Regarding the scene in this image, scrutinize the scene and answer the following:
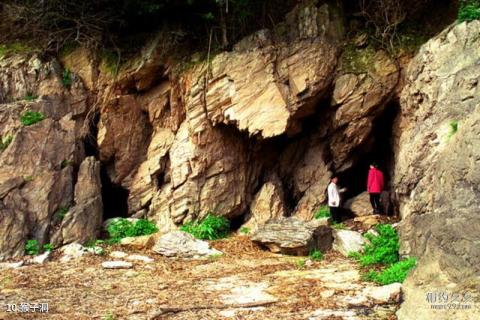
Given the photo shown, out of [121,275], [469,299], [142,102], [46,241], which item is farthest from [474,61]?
[46,241]

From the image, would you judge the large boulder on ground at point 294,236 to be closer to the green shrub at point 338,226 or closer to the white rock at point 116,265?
the green shrub at point 338,226

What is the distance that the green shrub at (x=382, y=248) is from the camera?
8.59 metres

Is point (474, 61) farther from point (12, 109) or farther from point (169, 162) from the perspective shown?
point (12, 109)

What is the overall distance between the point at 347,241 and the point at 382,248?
1.04 m

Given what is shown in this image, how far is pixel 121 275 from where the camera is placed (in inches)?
348

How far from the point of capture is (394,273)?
Result: 7.47 metres

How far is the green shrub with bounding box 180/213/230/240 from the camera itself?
11.7 m

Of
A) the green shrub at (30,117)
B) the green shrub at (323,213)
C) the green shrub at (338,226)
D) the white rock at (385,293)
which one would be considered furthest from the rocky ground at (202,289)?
the green shrub at (30,117)

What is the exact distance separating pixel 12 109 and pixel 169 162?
4.29 m

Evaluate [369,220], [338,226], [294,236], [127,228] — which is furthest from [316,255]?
[127,228]

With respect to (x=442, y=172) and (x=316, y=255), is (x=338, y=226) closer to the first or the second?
(x=316, y=255)

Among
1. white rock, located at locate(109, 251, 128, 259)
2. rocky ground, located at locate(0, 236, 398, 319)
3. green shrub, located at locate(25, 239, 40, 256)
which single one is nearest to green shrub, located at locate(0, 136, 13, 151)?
green shrub, located at locate(25, 239, 40, 256)

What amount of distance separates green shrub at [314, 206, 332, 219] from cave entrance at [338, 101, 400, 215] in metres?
1.21

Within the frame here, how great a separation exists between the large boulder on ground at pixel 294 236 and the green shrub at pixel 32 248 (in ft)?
16.2
